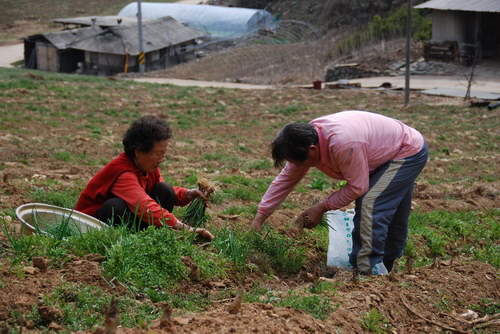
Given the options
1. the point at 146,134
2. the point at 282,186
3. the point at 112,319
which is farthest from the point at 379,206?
the point at 112,319

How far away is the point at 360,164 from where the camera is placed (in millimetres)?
5074

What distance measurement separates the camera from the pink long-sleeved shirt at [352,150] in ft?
16.6

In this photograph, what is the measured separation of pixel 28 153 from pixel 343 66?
23.0 meters

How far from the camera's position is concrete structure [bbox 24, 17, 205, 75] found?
40241 millimetres

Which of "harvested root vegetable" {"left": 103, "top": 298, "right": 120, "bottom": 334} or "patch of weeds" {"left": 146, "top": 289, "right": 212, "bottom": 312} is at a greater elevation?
"harvested root vegetable" {"left": 103, "top": 298, "right": 120, "bottom": 334}

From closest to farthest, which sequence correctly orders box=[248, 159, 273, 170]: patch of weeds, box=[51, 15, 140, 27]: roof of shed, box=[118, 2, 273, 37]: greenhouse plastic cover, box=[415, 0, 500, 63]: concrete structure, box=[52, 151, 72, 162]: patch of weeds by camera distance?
1. box=[52, 151, 72, 162]: patch of weeds
2. box=[248, 159, 273, 170]: patch of weeds
3. box=[415, 0, 500, 63]: concrete structure
4. box=[51, 15, 140, 27]: roof of shed
5. box=[118, 2, 273, 37]: greenhouse plastic cover

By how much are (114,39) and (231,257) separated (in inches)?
1471

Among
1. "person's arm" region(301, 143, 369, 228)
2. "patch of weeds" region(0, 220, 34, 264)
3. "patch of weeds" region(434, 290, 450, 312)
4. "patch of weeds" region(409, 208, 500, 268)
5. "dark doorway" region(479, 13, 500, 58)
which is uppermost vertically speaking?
"dark doorway" region(479, 13, 500, 58)

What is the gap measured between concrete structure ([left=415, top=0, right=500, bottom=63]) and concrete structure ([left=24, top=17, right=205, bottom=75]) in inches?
718

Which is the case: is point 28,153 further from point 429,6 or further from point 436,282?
point 429,6

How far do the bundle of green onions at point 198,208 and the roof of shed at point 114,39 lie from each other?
3533cm

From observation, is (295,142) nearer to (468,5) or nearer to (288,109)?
(288,109)

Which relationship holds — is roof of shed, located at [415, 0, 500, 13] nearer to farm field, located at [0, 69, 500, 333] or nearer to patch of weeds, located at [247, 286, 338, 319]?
farm field, located at [0, 69, 500, 333]

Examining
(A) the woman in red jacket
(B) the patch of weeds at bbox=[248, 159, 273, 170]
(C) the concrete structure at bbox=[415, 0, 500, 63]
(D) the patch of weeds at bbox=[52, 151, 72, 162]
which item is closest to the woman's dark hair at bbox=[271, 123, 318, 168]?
(A) the woman in red jacket
